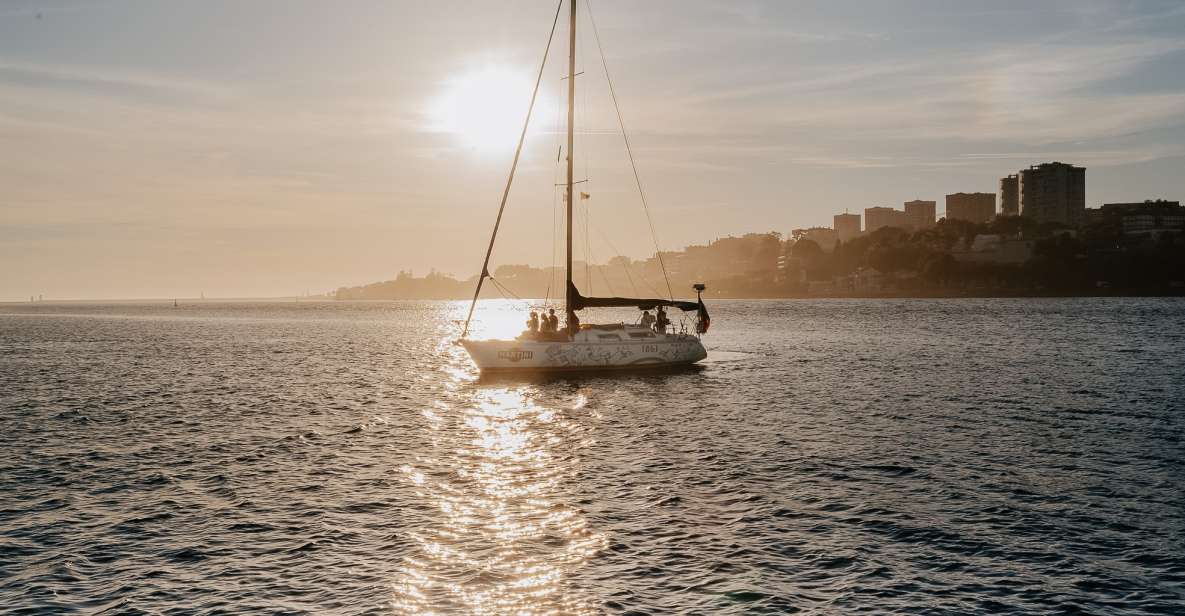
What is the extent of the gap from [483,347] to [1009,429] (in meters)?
26.4

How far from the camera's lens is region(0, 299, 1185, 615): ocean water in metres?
13.0

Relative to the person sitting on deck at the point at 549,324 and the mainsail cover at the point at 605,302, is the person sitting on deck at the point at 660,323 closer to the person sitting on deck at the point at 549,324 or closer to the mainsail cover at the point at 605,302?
the mainsail cover at the point at 605,302

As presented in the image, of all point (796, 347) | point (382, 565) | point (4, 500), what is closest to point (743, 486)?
point (382, 565)

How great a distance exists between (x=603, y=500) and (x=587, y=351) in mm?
26865

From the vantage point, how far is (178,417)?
3400 cm

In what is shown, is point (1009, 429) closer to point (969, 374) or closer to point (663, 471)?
point (663, 471)

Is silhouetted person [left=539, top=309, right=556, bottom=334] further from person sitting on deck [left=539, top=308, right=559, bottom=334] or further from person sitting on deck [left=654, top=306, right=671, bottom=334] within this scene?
person sitting on deck [left=654, top=306, right=671, bottom=334]

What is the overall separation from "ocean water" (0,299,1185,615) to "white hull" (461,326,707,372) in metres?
2.63

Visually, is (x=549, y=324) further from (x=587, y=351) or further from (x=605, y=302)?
(x=605, y=302)

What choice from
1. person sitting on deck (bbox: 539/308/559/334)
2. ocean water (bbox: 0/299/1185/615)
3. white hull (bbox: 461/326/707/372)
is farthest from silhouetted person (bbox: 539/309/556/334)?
ocean water (bbox: 0/299/1185/615)

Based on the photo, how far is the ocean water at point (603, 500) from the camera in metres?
13.0

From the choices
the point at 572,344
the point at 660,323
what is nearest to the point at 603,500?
the point at 572,344

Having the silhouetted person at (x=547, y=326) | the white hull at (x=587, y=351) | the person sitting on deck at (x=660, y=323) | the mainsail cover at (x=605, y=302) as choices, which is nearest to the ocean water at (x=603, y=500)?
the white hull at (x=587, y=351)

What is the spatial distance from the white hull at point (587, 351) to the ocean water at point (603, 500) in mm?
2626
